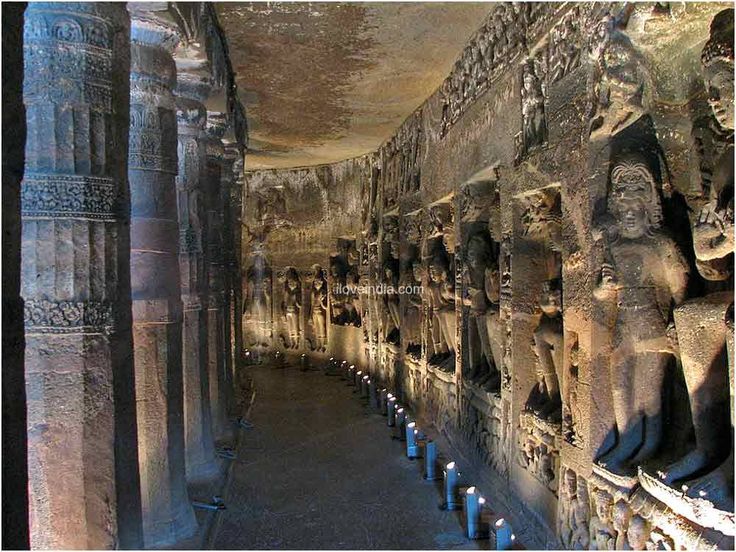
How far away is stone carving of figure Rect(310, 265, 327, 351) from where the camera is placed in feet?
49.7

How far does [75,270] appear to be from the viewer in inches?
119

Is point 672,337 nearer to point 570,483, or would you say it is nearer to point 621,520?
point 621,520

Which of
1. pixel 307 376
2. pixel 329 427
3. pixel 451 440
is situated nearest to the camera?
pixel 451 440

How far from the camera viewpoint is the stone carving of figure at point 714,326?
3.09 metres

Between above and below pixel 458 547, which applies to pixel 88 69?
above

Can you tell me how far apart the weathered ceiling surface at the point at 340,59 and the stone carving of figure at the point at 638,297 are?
10.7 feet

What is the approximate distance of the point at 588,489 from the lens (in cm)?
421

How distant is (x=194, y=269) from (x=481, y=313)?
10.8ft

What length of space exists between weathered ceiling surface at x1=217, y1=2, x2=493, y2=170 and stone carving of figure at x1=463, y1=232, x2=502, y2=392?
250 centimetres

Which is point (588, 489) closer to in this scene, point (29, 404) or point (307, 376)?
point (29, 404)

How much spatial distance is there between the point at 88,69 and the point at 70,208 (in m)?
0.74

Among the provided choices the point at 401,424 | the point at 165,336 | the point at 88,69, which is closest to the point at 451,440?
the point at 401,424

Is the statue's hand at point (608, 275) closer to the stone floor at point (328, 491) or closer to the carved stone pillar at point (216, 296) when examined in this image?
the stone floor at point (328, 491)

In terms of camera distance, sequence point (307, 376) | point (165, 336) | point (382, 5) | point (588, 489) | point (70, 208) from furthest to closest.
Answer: point (307, 376)
point (382, 5)
point (165, 336)
point (588, 489)
point (70, 208)
